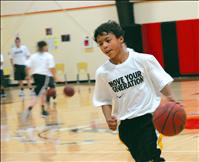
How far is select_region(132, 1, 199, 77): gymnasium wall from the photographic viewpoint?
1388 centimetres

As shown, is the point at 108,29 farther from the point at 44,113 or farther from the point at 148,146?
the point at 44,113

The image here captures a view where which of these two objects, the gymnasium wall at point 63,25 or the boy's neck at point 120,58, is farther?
the gymnasium wall at point 63,25

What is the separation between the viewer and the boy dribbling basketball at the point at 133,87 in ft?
14.7

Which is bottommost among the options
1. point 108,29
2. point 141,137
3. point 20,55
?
point 20,55

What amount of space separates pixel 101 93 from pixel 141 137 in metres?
0.53

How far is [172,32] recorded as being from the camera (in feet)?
53.0

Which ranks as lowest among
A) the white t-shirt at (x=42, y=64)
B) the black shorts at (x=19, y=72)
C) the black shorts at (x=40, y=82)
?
the black shorts at (x=19, y=72)

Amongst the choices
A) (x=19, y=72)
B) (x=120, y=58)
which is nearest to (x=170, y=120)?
(x=120, y=58)

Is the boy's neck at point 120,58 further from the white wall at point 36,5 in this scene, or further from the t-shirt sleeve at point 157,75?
the white wall at point 36,5

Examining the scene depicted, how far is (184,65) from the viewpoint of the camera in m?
13.5

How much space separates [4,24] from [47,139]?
13.8m

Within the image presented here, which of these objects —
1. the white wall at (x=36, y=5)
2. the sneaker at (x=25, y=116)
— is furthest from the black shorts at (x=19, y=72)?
the sneaker at (x=25, y=116)

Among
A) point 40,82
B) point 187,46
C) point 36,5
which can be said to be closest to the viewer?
point 40,82

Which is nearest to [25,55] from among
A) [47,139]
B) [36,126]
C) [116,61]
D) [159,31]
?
[159,31]
